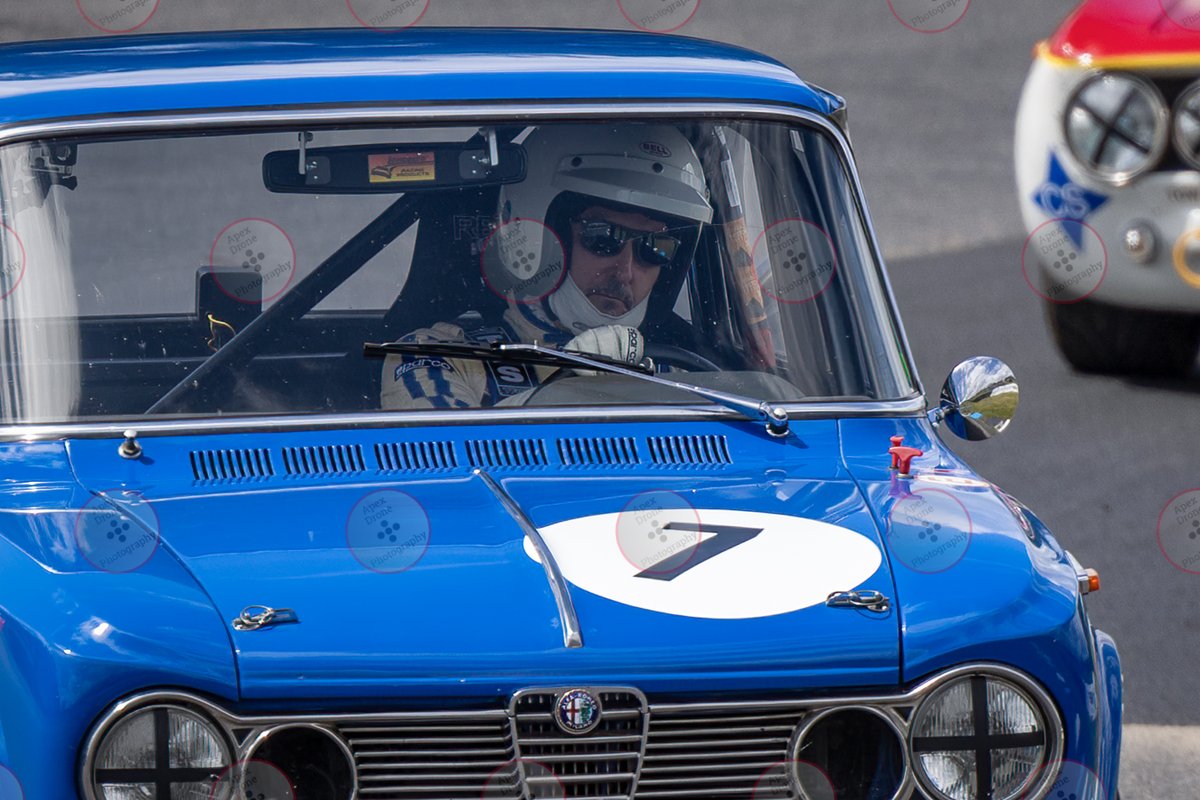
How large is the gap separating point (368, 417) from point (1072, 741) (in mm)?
1399

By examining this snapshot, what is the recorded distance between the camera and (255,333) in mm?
3715

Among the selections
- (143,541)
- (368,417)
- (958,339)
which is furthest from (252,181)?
(958,339)

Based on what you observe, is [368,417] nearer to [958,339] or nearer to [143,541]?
[143,541]

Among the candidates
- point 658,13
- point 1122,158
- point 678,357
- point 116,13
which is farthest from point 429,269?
point 658,13

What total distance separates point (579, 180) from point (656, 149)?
17 centimetres

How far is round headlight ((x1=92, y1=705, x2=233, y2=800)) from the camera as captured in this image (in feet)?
8.69

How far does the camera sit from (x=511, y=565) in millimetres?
2924

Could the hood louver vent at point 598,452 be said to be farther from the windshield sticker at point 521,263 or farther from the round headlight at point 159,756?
the round headlight at point 159,756

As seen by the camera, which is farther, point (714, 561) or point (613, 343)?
point (613, 343)

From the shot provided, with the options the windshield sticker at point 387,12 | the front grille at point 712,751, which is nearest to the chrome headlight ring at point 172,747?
the front grille at point 712,751

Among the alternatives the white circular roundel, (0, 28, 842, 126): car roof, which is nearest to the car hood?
the white circular roundel

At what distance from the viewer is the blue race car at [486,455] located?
107 inches

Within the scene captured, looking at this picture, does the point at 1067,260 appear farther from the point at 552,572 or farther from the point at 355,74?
the point at 552,572

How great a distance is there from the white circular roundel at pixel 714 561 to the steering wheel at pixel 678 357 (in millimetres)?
659
